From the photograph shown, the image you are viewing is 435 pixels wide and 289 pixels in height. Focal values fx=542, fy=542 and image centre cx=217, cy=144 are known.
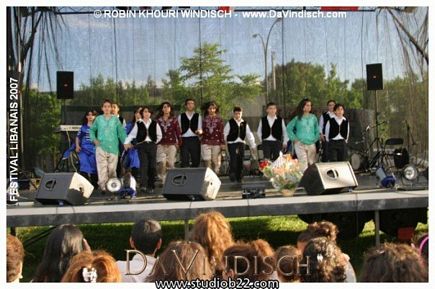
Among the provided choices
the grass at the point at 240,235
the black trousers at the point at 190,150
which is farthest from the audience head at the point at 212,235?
the black trousers at the point at 190,150

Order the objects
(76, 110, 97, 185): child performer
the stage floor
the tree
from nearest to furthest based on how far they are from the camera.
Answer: the stage floor, (76, 110, 97, 185): child performer, the tree

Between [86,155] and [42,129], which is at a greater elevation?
[42,129]

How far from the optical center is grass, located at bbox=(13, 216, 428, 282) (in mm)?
6090

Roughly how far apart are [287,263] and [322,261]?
429mm

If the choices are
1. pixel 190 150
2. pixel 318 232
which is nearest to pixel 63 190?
pixel 190 150

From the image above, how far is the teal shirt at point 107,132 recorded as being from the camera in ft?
21.6

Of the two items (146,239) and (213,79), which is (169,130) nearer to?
(213,79)

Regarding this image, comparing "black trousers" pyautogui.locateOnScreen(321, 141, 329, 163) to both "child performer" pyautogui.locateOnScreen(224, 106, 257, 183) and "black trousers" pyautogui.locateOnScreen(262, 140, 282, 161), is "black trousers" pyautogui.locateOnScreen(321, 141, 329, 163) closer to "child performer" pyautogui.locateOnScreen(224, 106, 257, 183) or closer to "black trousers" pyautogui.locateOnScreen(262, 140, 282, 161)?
"black trousers" pyautogui.locateOnScreen(262, 140, 282, 161)

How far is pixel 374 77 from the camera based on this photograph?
26.9 ft

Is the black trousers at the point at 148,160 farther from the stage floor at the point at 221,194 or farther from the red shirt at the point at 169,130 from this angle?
the red shirt at the point at 169,130

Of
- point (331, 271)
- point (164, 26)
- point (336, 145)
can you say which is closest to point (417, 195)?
point (336, 145)

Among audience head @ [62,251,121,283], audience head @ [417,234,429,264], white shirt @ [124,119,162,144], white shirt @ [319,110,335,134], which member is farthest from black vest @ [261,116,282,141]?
audience head @ [62,251,121,283]

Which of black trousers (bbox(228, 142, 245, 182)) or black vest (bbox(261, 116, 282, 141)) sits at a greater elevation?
black vest (bbox(261, 116, 282, 141))

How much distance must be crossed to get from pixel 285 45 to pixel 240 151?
1.92m
